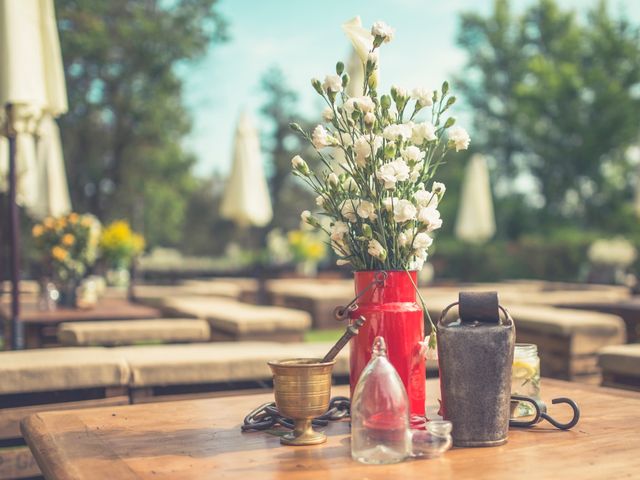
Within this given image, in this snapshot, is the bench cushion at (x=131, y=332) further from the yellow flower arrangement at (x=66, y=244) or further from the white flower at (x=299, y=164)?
the white flower at (x=299, y=164)

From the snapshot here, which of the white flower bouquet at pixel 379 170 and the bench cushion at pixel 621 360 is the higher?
the white flower bouquet at pixel 379 170

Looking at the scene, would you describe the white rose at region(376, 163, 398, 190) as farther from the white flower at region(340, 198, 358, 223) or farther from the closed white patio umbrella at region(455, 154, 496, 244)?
the closed white patio umbrella at region(455, 154, 496, 244)

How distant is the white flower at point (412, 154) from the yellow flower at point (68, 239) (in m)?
4.37

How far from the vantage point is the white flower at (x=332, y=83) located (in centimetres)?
180

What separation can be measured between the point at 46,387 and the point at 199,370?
642 mm

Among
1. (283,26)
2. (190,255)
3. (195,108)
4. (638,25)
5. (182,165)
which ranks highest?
Answer: (283,26)

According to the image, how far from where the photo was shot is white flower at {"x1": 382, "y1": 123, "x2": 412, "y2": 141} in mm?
1764

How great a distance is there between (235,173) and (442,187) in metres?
10.2

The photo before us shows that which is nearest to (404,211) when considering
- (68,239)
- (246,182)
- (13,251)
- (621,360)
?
(621,360)

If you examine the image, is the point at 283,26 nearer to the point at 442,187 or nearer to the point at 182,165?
the point at 182,165

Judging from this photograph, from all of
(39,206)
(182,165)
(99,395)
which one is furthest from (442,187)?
(182,165)

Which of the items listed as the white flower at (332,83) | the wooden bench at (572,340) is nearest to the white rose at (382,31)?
the white flower at (332,83)

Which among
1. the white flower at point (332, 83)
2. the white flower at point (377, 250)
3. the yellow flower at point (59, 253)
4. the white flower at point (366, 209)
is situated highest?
the white flower at point (332, 83)

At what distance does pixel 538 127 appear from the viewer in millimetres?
26453
